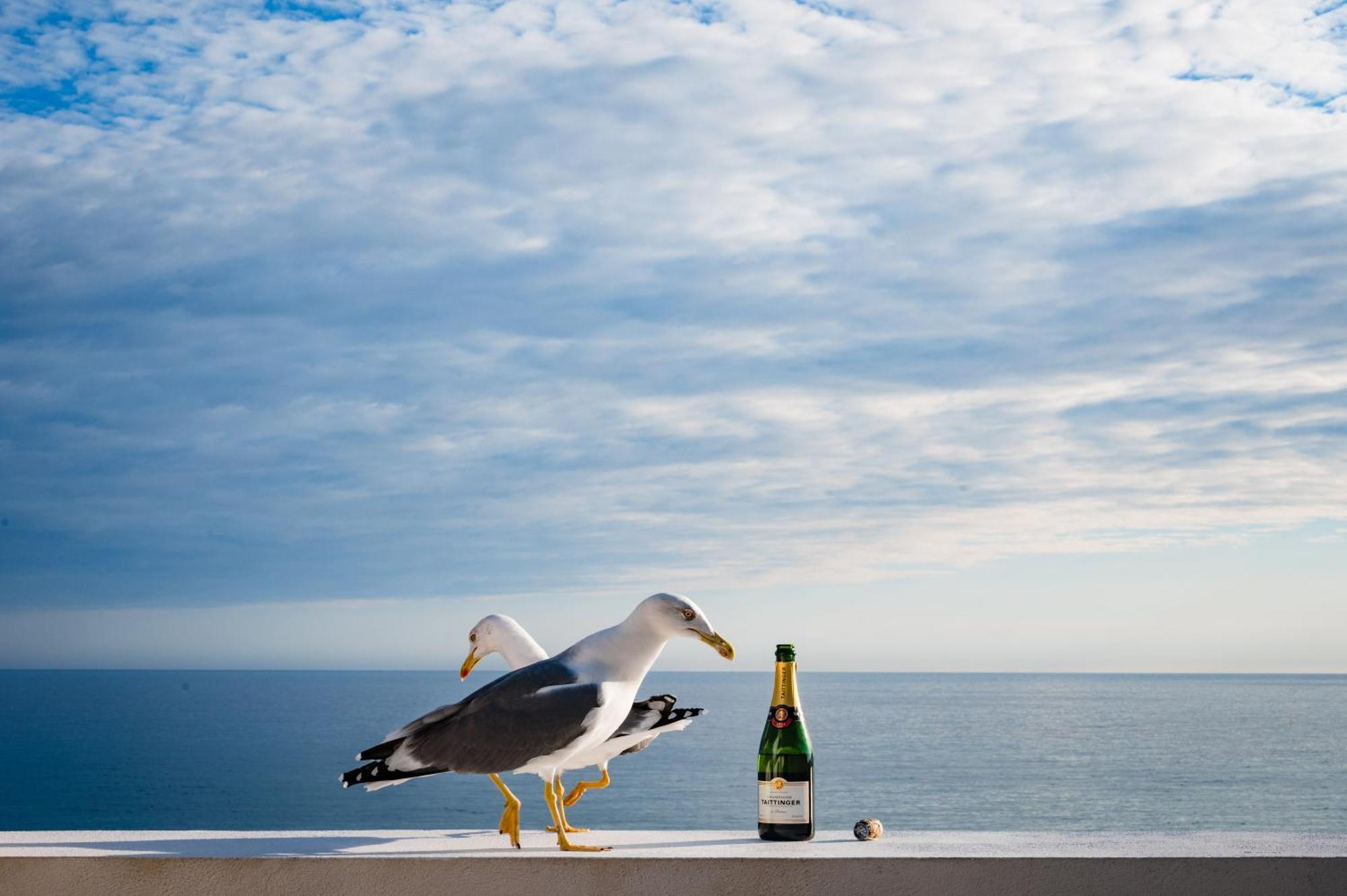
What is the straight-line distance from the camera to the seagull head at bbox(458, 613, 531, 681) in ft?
10.0

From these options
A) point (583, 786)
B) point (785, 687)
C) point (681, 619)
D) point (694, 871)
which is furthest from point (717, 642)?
point (583, 786)

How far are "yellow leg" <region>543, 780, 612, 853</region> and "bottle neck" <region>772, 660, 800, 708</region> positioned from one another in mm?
471

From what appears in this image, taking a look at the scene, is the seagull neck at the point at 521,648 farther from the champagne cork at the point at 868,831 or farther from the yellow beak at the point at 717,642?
the champagne cork at the point at 868,831

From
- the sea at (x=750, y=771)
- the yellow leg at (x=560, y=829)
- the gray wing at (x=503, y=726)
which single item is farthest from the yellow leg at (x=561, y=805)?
the sea at (x=750, y=771)

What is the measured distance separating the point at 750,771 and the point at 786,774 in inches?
1979

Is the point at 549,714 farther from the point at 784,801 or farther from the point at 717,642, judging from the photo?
the point at 784,801

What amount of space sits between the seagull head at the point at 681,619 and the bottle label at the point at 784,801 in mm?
283

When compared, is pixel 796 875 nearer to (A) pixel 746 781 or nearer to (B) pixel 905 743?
(A) pixel 746 781

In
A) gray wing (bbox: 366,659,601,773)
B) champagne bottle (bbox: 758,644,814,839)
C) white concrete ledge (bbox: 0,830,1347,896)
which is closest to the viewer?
white concrete ledge (bbox: 0,830,1347,896)

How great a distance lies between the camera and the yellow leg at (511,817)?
8.40ft

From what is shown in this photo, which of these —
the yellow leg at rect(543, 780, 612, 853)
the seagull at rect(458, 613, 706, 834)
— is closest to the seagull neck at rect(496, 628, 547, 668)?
the seagull at rect(458, 613, 706, 834)

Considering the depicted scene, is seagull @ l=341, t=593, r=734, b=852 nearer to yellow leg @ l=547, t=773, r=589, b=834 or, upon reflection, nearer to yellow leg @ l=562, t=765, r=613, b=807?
yellow leg @ l=547, t=773, r=589, b=834

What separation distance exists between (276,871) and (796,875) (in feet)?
3.03

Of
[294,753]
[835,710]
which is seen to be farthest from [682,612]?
[835,710]
